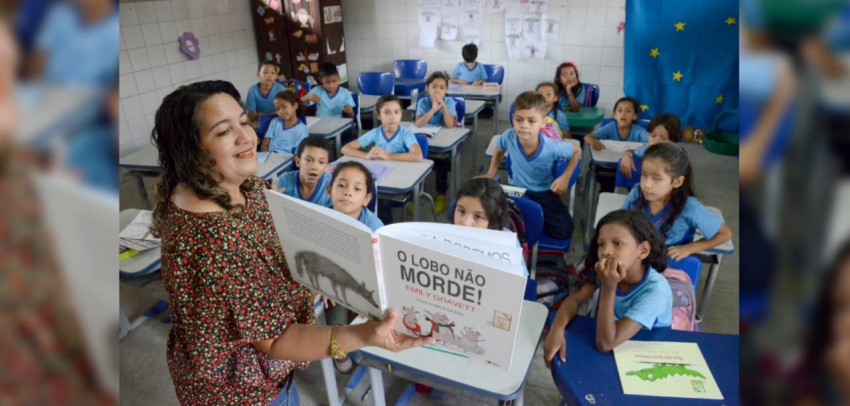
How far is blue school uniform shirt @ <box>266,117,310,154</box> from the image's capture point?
3.59 m

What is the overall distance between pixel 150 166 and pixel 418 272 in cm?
298

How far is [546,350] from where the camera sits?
1462 mm

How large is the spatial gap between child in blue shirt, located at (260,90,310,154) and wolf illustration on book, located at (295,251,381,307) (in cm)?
256

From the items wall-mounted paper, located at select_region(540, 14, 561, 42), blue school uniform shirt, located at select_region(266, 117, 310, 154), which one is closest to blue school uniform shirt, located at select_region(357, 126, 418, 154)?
blue school uniform shirt, located at select_region(266, 117, 310, 154)

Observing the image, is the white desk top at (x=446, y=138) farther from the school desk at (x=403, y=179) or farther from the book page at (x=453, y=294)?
the book page at (x=453, y=294)

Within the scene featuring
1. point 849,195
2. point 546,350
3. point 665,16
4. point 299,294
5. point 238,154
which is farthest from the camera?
point 665,16

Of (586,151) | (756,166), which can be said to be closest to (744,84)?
(756,166)

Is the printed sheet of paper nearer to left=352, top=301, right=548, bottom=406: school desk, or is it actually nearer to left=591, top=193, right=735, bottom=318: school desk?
left=352, top=301, right=548, bottom=406: school desk

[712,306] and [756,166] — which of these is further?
[712,306]

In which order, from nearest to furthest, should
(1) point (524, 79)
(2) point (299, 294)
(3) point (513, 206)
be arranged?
1. (2) point (299, 294)
2. (3) point (513, 206)
3. (1) point (524, 79)

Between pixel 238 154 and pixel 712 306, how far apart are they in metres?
2.56

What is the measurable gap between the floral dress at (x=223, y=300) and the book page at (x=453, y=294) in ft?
0.87

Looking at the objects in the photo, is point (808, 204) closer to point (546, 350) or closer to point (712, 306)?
point (546, 350)

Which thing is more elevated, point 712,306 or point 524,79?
point 524,79
